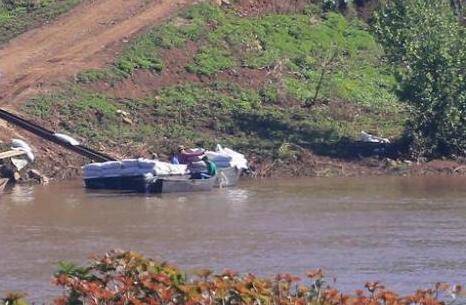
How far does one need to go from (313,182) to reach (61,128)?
21.1ft

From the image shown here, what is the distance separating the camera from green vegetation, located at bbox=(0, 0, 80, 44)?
4169 centimetres

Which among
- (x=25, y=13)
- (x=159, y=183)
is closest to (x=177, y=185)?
(x=159, y=183)

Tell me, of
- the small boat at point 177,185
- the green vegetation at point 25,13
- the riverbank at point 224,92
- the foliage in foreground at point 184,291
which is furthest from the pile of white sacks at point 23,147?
the foliage in foreground at point 184,291

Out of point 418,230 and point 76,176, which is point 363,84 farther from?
point 418,230

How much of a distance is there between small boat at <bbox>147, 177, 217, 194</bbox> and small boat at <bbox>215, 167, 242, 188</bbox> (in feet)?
1.71

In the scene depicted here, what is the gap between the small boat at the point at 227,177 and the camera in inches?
1212

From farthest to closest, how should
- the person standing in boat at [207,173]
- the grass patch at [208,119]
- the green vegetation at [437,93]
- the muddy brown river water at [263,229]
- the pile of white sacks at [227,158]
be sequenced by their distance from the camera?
the green vegetation at [437,93]
the grass patch at [208,119]
the pile of white sacks at [227,158]
the person standing in boat at [207,173]
the muddy brown river water at [263,229]

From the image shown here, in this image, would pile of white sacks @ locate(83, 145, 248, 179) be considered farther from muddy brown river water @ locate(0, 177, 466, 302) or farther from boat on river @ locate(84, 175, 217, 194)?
muddy brown river water @ locate(0, 177, 466, 302)

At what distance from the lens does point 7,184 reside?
1225 inches

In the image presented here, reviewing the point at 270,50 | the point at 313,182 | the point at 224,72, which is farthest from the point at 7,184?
the point at 270,50

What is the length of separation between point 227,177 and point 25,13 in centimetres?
1488

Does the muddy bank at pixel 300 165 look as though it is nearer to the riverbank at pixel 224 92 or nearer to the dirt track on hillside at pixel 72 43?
the riverbank at pixel 224 92

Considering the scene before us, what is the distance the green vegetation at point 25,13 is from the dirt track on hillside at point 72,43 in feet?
1.90

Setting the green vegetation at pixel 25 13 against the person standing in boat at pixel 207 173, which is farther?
the green vegetation at pixel 25 13
